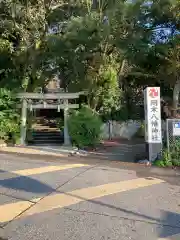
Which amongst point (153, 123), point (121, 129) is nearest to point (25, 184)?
point (153, 123)

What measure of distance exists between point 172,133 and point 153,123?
91 cm

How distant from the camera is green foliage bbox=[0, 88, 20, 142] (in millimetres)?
16406

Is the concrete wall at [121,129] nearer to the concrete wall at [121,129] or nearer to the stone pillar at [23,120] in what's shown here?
the concrete wall at [121,129]

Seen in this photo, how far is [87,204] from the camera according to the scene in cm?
620

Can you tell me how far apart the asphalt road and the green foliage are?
701cm

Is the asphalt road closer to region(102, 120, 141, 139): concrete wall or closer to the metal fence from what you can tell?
the metal fence

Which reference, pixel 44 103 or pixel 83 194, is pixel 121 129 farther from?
pixel 83 194

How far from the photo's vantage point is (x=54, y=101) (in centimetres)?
1805

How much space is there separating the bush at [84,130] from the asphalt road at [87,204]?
6770 millimetres

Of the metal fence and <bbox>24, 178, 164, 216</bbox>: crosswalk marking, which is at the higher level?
the metal fence

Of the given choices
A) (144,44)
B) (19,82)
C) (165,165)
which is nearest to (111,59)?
(144,44)

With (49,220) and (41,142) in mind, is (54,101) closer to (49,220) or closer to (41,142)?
(41,142)

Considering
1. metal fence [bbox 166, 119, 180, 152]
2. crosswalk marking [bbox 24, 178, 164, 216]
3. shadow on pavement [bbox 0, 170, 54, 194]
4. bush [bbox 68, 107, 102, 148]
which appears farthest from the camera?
bush [bbox 68, 107, 102, 148]

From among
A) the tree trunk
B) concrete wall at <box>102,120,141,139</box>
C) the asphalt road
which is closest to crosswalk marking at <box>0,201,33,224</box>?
the asphalt road
